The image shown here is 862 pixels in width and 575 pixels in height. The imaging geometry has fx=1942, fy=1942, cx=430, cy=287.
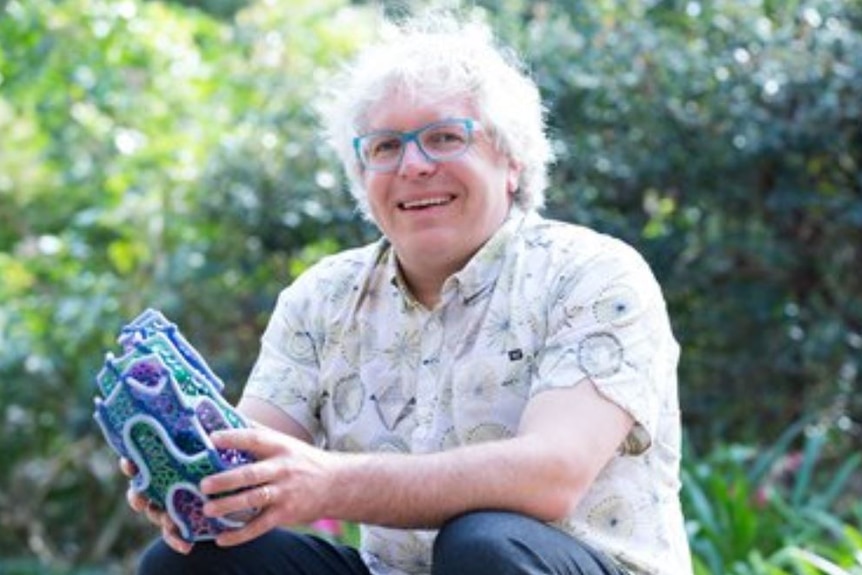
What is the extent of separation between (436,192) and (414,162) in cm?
6

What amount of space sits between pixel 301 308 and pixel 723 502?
1747 mm

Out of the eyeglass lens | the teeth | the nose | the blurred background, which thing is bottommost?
the blurred background

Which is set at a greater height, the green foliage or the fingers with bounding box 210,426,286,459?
the fingers with bounding box 210,426,286,459

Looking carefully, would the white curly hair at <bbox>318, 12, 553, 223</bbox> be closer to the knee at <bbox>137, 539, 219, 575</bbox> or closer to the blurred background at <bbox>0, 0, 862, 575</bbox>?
the knee at <bbox>137, 539, 219, 575</bbox>

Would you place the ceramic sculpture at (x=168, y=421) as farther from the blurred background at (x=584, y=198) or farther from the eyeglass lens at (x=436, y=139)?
the blurred background at (x=584, y=198)

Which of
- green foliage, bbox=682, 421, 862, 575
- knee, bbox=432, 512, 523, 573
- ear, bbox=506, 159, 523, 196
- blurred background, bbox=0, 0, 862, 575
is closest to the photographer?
knee, bbox=432, 512, 523, 573

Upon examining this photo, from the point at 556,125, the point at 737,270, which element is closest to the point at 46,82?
the point at 556,125

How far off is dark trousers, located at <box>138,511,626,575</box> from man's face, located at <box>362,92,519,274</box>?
0.45 m

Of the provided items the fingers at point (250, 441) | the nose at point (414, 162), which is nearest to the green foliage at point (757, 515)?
the nose at point (414, 162)

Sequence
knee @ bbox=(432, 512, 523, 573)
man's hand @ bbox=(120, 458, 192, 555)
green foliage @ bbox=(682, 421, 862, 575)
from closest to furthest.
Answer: knee @ bbox=(432, 512, 523, 573) → man's hand @ bbox=(120, 458, 192, 555) → green foliage @ bbox=(682, 421, 862, 575)

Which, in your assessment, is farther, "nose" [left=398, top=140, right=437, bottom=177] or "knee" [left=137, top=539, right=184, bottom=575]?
"nose" [left=398, top=140, right=437, bottom=177]

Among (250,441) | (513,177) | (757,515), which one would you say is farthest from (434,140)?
(757,515)

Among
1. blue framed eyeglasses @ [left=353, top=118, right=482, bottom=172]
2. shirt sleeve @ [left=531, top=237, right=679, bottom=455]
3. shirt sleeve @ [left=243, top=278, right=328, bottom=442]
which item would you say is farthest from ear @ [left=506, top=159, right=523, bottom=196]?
shirt sleeve @ [left=243, top=278, right=328, bottom=442]

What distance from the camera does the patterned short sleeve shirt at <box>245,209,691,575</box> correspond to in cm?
265
